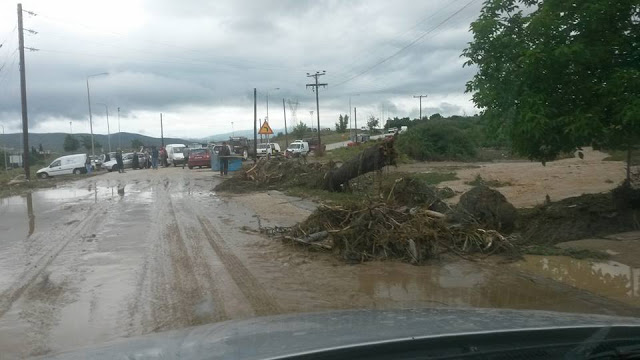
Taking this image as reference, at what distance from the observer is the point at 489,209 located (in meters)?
11.5

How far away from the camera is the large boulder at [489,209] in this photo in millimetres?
11391

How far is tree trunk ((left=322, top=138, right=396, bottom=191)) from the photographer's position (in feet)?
50.0

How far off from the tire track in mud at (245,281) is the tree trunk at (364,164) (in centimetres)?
529

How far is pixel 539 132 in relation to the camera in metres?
10.5

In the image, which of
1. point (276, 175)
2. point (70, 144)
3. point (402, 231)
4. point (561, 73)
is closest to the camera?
point (402, 231)

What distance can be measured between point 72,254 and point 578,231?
9.45m

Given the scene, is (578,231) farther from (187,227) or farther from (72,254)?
(72,254)

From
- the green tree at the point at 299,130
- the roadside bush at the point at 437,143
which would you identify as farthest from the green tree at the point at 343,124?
the roadside bush at the point at 437,143

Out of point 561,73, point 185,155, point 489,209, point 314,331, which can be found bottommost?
point 489,209

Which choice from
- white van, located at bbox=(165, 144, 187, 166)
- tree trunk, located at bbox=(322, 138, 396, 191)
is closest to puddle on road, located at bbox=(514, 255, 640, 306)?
tree trunk, located at bbox=(322, 138, 396, 191)

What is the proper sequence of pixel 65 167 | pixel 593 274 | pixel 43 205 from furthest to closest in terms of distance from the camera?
pixel 65 167 → pixel 43 205 → pixel 593 274

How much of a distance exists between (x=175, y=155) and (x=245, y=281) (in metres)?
46.9

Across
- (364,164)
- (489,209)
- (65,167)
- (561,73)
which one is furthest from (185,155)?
(561,73)

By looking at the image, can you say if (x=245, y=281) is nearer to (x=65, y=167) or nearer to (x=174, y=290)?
(x=174, y=290)
